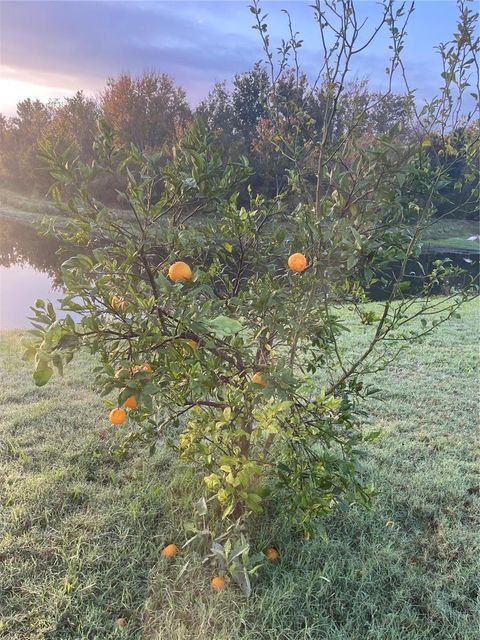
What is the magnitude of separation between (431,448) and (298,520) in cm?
127

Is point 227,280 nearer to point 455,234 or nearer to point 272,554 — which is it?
point 272,554

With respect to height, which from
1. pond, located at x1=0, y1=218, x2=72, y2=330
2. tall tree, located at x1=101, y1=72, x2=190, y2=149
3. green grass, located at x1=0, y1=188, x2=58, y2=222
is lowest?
pond, located at x1=0, y1=218, x2=72, y2=330

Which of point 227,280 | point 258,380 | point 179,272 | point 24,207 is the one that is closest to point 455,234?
point 24,207

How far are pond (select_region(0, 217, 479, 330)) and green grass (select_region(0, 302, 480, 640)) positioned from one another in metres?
2.31

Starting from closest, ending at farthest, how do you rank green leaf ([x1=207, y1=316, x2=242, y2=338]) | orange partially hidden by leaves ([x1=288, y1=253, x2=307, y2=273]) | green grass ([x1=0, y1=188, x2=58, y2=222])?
green leaf ([x1=207, y1=316, x2=242, y2=338]), orange partially hidden by leaves ([x1=288, y1=253, x2=307, y2=273]), green grass ([x1=0, y1=188, x2=58, y2=222])

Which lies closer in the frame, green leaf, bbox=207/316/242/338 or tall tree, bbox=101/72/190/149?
green leaf, bbox=207/316/242/338

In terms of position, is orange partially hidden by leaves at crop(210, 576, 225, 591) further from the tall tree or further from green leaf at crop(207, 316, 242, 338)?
the tall tree

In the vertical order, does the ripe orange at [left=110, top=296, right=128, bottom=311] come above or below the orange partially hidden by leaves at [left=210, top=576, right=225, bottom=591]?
above

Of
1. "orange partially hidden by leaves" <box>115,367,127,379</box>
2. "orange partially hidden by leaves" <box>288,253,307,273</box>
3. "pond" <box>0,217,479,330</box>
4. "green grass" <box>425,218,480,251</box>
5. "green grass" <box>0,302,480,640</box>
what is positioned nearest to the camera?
"orange partially hidden by leaves" <box>115,367,127,379</box>

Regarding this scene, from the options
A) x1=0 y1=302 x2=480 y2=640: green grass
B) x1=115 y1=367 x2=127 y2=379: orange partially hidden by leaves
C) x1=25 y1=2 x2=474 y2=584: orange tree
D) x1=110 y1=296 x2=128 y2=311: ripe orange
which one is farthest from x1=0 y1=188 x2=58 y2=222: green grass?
x1=115 y1=367 x2=127 y2=379: orange partially hidden by leaves

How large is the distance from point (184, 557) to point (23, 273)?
8.22 meters

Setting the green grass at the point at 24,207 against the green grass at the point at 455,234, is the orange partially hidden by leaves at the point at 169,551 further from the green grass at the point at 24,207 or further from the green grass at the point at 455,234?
the green grass at the point at 455,234

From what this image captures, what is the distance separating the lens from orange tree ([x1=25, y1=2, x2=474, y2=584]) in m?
1.24

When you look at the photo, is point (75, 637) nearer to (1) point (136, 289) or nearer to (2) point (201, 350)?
(2) point (201, 350)
